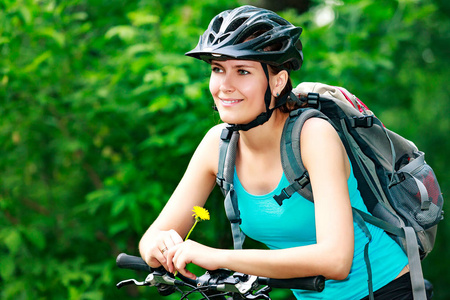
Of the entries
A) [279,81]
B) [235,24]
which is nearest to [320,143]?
[279,81]

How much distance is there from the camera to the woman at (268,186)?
76.3 inches

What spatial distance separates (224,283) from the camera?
1.93m

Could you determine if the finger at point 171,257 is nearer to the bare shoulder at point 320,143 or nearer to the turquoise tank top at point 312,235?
the turquoise tank top at point 312,235

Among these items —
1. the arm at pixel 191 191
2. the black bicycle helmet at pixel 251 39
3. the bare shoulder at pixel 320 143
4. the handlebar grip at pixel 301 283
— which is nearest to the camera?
the handlebar grip at pixel 301 283

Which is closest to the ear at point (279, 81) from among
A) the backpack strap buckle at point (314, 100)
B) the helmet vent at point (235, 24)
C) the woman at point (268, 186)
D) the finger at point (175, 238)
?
the woman at point (268, 186)

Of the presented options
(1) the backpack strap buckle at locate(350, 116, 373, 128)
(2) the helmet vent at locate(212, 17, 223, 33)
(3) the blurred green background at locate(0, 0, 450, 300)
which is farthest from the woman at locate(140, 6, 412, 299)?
(3) the blurred green background at locate(0, 0, 450, 300)

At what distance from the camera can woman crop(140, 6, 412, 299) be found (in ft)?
6.36

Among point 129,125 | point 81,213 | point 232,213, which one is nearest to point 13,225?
point 81,213

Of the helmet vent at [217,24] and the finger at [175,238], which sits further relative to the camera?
the helmet vent at [217,24]

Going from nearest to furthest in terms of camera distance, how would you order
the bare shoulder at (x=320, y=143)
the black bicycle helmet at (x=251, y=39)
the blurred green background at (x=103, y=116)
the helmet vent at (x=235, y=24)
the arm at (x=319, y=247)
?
the arm at (x=319, y=247)
the bare shoulder at (x=320, y=143)
the black bicycle helmet at (x=251, y=39)
the helmet vent at (x=235, y=24)
the blurred green background at (x=103, y=116)

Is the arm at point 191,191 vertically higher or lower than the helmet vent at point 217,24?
lower

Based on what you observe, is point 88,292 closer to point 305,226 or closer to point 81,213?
point 81,213

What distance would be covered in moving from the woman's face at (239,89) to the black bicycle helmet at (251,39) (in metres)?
0.06

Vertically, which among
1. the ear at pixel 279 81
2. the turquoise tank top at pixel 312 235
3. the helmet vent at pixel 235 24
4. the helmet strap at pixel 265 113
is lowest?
the turquoise tank top at pixel 312 235
